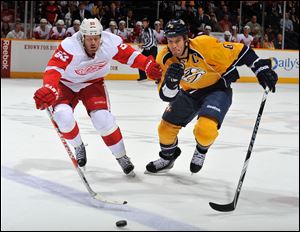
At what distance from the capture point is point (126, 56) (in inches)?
152

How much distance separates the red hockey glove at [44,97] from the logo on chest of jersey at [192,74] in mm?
849

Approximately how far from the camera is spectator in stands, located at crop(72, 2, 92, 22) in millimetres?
11133

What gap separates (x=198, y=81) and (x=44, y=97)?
1.02m

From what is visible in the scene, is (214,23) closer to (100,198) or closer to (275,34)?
(275,34)

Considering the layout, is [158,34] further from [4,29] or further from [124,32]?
[4,29]

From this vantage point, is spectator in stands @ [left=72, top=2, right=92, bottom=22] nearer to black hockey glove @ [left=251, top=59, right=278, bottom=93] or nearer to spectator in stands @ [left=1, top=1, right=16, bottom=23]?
spectator in stands @ [left=1, top=1, right=16, bottom=23]

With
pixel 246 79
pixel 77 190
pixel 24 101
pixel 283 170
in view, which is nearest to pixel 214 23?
pixel 246 79

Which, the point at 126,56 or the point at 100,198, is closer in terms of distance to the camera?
the point at 100,198

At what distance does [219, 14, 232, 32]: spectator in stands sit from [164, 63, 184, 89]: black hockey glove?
880cm

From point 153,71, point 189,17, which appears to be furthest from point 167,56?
point 189,17

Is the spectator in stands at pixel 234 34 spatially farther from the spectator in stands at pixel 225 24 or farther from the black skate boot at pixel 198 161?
the black skate boot at pixel 198 161

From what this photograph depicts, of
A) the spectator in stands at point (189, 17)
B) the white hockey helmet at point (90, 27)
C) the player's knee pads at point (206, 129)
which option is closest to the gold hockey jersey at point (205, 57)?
the player's knee pads at point (206, 129)

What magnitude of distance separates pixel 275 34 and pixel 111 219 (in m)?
9.97

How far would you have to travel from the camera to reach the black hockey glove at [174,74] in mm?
3475
